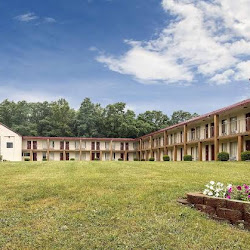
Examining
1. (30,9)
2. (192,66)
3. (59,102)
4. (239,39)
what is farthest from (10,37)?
(59,102)

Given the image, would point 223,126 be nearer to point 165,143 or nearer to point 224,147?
point 224,147

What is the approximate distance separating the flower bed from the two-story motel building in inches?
718

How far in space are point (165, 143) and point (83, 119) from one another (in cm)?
3104

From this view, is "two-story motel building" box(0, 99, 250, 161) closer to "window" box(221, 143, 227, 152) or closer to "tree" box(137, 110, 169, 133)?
"window" box(221, 143, 227, 152)

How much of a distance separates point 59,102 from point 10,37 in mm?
58829

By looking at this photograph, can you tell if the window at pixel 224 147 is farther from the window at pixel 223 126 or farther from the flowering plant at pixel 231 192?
the flowering plant at pixel 231 192

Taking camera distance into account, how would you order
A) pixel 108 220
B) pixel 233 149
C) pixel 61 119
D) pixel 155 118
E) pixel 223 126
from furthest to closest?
1. pixel 61 119
2. pixel 155 118
3. pixel 223 126
4. pixel 233 149
5. pixel 108 220

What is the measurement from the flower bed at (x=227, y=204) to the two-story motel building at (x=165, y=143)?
18.2 meters

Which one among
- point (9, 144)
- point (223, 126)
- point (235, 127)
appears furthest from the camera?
point (9, 144)

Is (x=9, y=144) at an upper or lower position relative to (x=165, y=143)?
lower

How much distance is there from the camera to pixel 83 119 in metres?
70.6

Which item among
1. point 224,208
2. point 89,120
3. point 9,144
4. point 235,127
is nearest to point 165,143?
point 235,127

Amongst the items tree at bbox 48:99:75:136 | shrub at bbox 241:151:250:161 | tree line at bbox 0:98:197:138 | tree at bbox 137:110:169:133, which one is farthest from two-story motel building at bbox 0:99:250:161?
tree at bbox 48:99:75:136

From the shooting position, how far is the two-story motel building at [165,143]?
1117 inches
